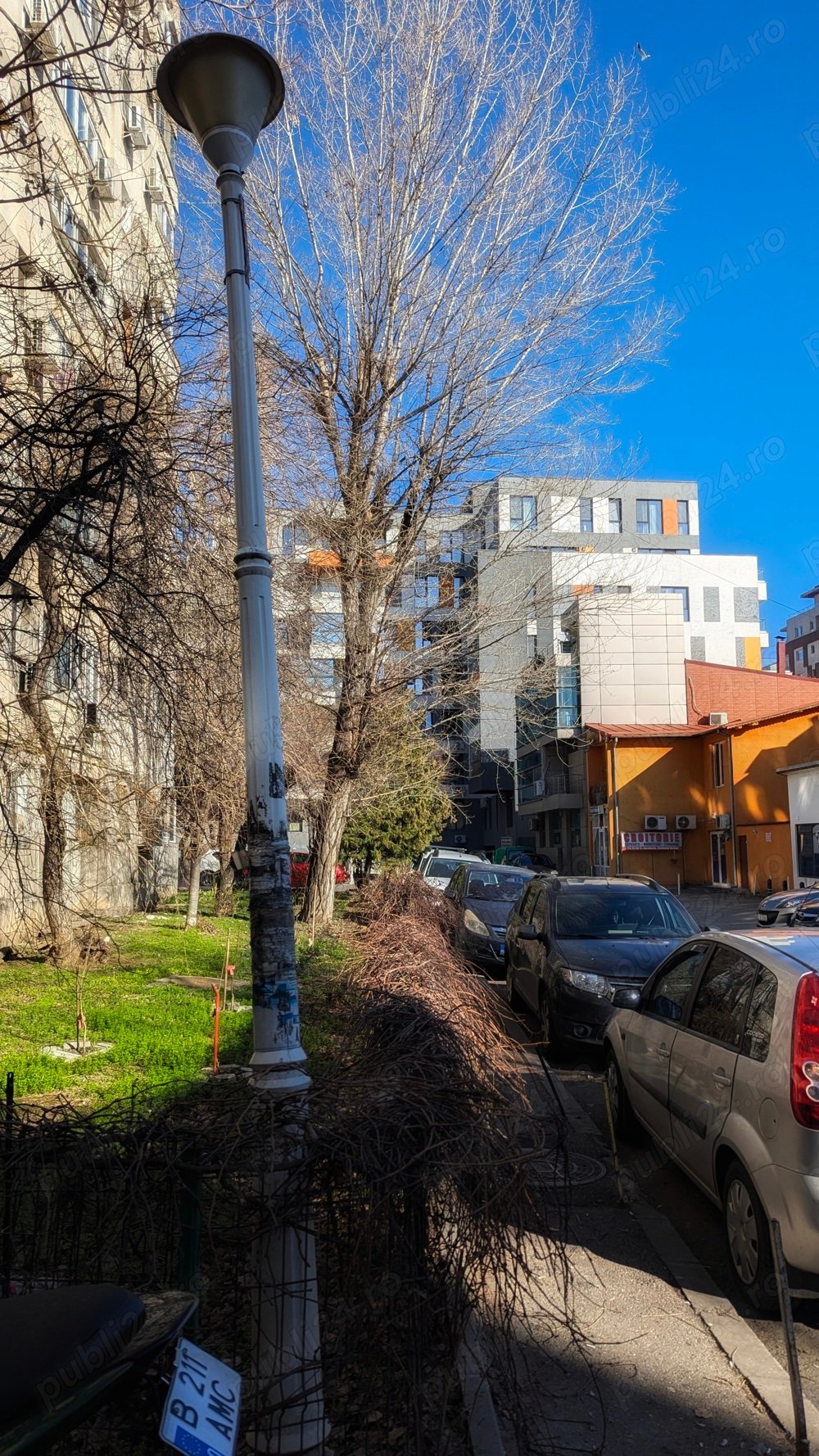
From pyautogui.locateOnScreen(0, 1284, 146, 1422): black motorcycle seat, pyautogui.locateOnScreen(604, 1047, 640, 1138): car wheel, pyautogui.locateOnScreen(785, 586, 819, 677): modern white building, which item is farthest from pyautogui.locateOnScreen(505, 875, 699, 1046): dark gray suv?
pyautogui.locateOnScreen(785, 586, 819, 677): modern white building

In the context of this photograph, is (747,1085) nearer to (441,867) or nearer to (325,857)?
(325,857)

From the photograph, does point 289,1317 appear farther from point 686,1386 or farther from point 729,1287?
point 729,1287

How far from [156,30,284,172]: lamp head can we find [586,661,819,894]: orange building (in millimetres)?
38444

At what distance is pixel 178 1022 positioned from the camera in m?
10.3

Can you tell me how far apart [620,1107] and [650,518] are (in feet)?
248

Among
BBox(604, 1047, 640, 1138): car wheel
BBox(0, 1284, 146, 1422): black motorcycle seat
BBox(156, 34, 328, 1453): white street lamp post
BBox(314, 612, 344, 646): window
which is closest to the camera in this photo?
BBox(0, 1284, 146, 1422): black motorcycle seat

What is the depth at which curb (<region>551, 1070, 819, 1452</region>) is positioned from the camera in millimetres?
3922

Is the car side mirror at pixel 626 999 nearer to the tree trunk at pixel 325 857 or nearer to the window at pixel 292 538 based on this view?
the window at pixel 292 538

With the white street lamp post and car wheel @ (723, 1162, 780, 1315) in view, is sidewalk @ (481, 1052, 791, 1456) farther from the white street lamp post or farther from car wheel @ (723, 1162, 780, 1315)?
the white street lamp post

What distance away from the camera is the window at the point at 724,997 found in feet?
17.4

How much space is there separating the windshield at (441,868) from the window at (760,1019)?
22153 mm

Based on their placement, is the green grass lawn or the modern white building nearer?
the green grass lawn

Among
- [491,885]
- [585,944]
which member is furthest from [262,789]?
[491,885]

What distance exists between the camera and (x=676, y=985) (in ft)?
21.5
